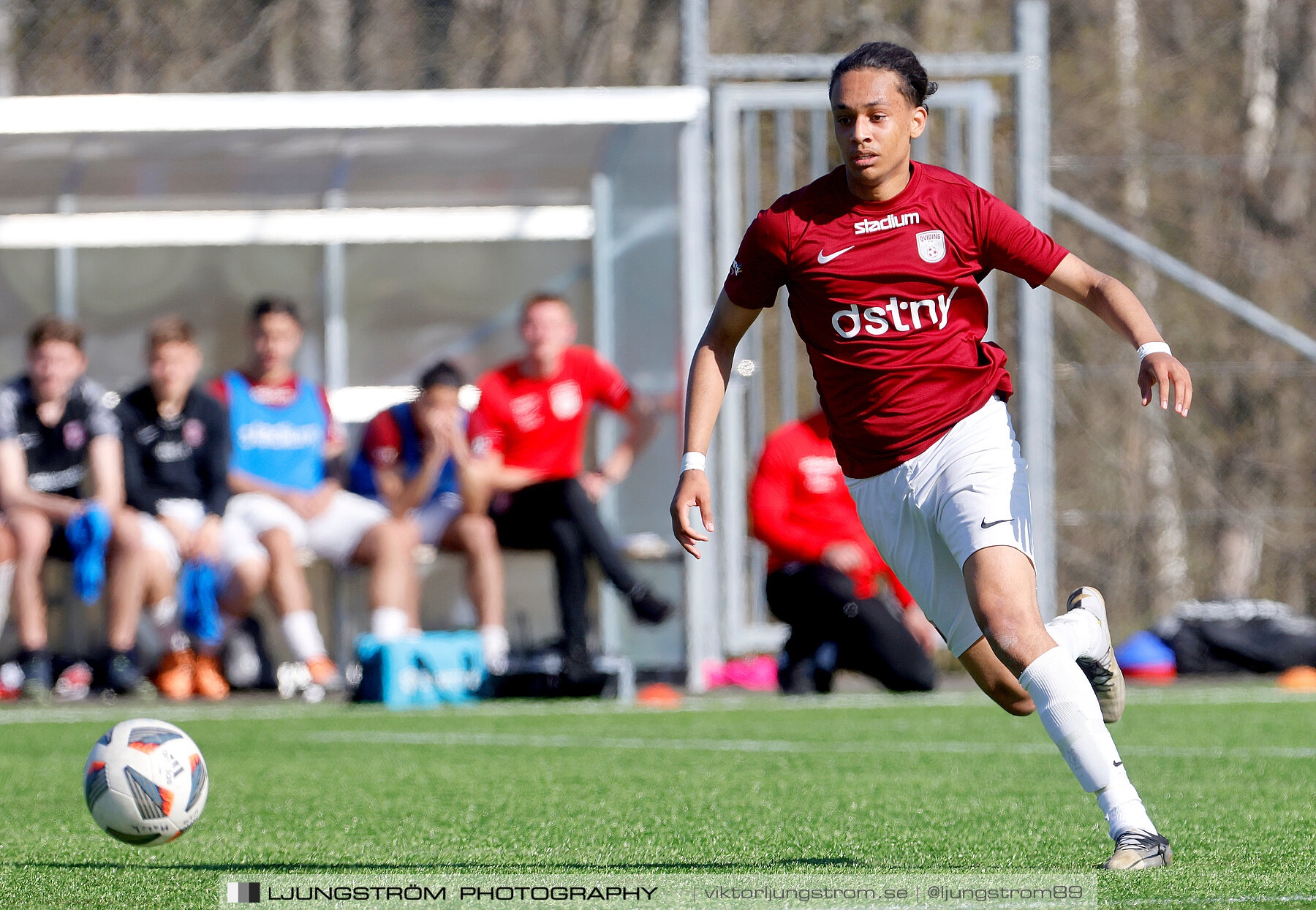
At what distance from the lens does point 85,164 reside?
10750 mm

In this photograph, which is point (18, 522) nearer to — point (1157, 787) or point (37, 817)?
point (37, 817)

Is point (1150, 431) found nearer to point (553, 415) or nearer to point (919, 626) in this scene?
point (919, 626)

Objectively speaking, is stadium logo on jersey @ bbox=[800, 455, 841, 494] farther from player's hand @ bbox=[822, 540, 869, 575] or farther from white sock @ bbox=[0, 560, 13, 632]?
white sock @ bbox=[0, 560, 13, 632]

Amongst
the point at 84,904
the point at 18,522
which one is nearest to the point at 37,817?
the point at 84,904

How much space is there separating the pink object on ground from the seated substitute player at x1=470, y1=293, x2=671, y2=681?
89cm

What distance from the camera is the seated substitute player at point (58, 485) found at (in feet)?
30.8

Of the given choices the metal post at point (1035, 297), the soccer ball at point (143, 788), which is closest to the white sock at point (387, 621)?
the metal post at point (1035, 297)

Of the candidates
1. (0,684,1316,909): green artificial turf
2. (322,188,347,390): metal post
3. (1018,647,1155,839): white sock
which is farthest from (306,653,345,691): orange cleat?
(1018,647,1155,839): white sock

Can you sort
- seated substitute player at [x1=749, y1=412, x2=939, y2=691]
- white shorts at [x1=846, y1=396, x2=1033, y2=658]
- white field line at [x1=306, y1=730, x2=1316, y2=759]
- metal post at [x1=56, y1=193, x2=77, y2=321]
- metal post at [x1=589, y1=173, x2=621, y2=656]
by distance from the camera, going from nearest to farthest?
white shorts at [x1=846, y1=396, x2=1033, y2=658]
white field line at [x1=306, y1=730, x2=1316, y2=759]
seated substitute player at [x1=749, y1=412, x2=939, y2=691]
metal post at [x1=589, y1=173, x2=621, y2=656]
metal post at [x1=56, y1=193, x2=77, y2=321]

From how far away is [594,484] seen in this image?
973 centimetres

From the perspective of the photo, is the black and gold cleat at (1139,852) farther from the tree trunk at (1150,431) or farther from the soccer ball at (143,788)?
the tree trunk at (1150,431)

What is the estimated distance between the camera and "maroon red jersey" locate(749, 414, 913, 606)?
9.20 meters

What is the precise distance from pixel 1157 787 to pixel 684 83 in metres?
5.40

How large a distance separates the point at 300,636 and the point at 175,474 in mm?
1082
